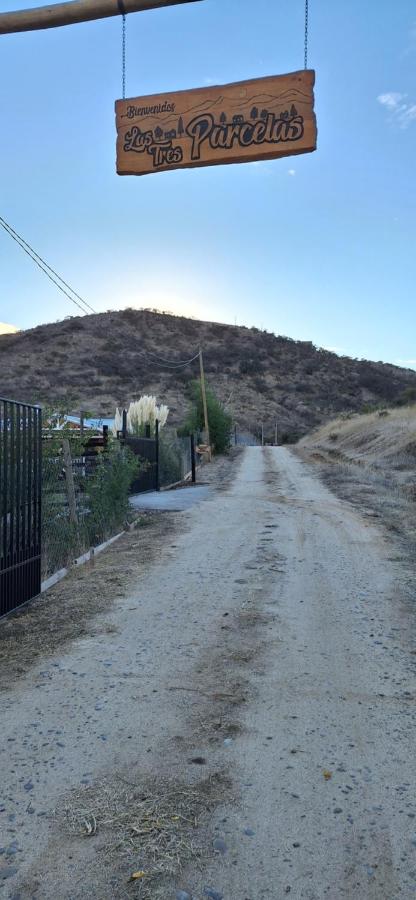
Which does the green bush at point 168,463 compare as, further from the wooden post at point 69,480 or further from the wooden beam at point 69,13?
the wooden beam at point 69,13

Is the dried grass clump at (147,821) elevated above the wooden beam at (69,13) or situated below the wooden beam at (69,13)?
below

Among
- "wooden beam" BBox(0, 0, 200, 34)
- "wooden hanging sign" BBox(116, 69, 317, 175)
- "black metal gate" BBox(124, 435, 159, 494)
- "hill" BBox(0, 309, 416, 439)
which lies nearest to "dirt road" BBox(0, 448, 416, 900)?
"wooden hanging sign" BBox(116, 69, 317, 175)

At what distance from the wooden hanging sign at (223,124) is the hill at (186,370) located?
50.7 meters

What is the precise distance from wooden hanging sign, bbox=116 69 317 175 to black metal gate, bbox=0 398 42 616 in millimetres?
2931

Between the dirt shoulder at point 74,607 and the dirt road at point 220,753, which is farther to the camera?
the dirt shoulder at point 74,607

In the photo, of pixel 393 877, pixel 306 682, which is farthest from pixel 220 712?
pixel 393 877

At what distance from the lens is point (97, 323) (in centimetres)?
8444

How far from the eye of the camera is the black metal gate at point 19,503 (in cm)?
665

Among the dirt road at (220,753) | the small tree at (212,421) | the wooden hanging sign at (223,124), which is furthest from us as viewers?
the small tree at (212,421)

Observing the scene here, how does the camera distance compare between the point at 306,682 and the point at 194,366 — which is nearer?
the point at 306,682

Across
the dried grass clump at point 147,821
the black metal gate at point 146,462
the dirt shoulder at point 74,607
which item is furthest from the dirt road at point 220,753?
the black metal gate at point 146,462

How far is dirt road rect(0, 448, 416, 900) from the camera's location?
2.93 meters

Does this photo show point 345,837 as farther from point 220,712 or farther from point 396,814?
point 220,712

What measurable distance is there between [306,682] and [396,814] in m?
1.64
